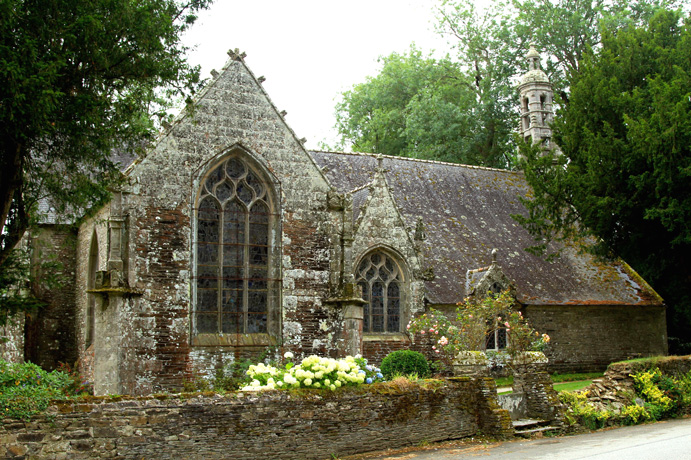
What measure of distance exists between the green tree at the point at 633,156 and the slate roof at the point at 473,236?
1168 millimetres

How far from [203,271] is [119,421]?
6350 mm

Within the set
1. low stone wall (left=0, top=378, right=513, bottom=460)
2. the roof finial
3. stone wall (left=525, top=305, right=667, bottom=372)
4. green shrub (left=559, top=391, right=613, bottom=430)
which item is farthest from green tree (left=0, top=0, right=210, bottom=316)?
the roof finial

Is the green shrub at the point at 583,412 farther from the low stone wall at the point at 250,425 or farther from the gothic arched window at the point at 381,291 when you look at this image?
the gothic arched window at the point at 381,291

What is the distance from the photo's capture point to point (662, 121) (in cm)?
2025

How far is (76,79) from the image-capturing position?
11.1m

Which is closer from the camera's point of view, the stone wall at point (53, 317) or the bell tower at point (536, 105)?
the stone wall at point (53, 317)

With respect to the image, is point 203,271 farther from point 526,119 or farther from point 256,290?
point 526,119

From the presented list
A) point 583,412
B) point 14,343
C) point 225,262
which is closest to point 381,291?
point 225,262

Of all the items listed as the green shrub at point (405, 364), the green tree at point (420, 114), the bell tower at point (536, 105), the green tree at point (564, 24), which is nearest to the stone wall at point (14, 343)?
the green shrub at point (405, 364)

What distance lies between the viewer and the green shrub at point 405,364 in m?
17.7

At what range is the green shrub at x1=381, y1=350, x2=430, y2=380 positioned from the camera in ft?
58.1

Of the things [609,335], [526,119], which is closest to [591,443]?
[609,335]

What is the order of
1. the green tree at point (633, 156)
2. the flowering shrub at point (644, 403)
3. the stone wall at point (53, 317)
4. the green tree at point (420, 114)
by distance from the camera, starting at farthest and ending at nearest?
the green tree at point (420, 114)
the green tree at point (633, 156)
the stone wall at point (53, 317)
the flowering shrub at point (644, 403)

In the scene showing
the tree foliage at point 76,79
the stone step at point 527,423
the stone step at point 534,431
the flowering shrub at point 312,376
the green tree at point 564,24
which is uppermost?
the green tree at point 564,24
